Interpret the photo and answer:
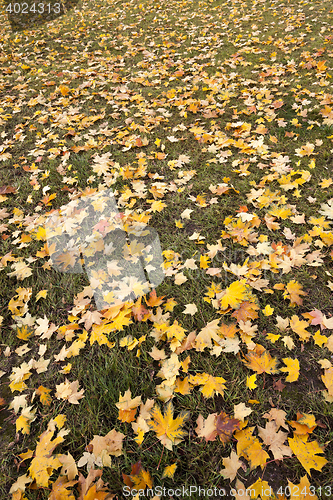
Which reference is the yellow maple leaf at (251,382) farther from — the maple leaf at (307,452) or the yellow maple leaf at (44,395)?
the yellow maple leaf at (44,395)

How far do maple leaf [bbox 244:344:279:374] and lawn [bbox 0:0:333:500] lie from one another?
0.01 meters

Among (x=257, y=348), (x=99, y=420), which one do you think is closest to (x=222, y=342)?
(x=257, y=348)

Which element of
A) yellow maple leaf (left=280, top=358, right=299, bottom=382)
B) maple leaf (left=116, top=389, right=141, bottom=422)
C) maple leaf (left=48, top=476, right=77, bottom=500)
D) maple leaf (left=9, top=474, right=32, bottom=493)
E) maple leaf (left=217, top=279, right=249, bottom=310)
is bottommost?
maple leaf (left=9, top=474, right=32, bottom=493)

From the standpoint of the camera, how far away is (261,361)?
1.73 m

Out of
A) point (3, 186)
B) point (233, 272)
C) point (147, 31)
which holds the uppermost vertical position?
point (147, 31)

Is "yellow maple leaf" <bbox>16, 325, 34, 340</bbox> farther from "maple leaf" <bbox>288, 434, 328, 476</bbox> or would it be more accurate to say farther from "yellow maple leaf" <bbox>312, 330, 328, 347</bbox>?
"yellow maple leaf" <bbox>312, 330, 328, 347</bbox>

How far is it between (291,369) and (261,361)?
0.18 metres

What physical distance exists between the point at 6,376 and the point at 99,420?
79cm

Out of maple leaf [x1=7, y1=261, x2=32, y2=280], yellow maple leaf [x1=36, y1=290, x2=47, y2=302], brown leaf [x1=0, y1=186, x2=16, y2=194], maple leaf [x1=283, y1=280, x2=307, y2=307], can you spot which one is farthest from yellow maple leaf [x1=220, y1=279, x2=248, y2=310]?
brown leaf [x1=0, y1=186, x2=16, y2=194]

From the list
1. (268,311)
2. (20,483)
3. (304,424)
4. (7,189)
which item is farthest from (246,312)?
(7,189)

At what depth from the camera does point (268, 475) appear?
1354mm

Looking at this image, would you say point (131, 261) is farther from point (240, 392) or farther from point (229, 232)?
point (240, 392)

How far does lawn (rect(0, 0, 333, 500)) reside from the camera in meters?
1.44

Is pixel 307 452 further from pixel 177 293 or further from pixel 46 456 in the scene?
pixel 46 456
